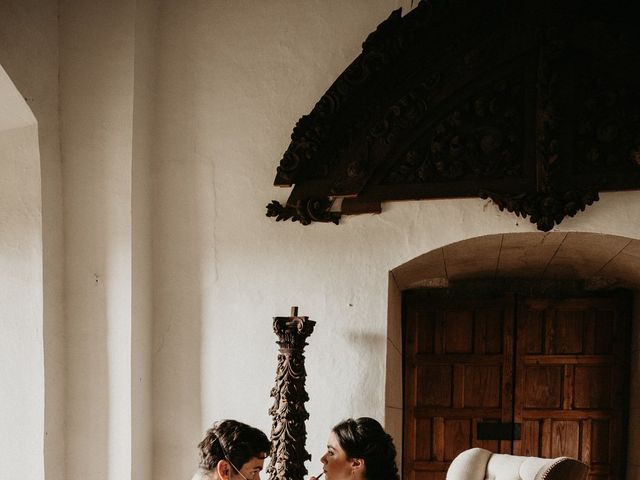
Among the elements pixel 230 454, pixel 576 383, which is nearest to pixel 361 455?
pixel 230 454

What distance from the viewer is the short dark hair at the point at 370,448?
2492 mm

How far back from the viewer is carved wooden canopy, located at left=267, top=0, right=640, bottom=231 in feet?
9.07

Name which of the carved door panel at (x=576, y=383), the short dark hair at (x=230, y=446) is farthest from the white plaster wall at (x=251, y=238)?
the carved door panel at (x=576, y=383)

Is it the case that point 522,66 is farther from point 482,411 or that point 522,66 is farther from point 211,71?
point 482,411

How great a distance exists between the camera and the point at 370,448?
2.51 m

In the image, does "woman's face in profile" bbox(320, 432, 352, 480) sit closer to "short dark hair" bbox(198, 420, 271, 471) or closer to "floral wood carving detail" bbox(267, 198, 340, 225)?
"short dark hair" bbox(198, 420, 271, 471)

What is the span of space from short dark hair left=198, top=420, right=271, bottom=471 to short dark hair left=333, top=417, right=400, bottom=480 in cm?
35

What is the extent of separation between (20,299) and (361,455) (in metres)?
1.80

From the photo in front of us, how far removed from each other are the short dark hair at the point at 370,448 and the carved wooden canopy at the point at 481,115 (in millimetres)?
1000

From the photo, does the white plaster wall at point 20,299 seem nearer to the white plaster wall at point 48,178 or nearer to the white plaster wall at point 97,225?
the white plaster wall at point 48,178

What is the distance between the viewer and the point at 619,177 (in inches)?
109

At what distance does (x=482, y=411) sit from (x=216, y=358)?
5.67 feet

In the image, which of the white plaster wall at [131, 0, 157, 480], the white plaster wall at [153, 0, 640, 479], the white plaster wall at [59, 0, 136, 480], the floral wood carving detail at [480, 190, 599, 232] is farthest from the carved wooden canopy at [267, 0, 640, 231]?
the white plaster wall at [59, 0, 136, 480]

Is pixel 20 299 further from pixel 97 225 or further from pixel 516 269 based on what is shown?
pixel 516 269
